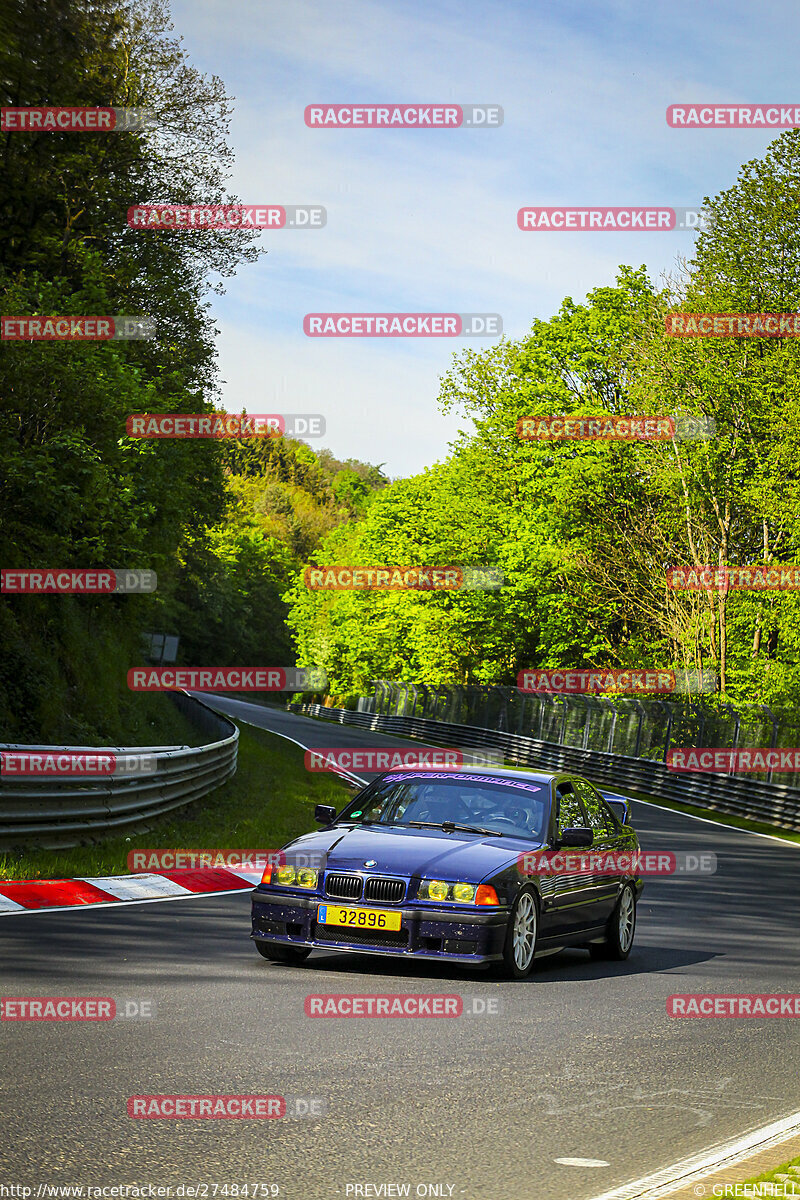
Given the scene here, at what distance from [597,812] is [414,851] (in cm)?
262

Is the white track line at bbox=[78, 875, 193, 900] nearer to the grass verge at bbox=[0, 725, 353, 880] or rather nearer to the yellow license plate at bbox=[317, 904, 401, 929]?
the grass verge at bbox=[0, 725, 353, 880]

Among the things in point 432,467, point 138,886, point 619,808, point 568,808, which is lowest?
point 138,886

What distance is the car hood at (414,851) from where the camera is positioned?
30.0 feet

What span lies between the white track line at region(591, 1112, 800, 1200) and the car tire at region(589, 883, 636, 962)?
5166mm

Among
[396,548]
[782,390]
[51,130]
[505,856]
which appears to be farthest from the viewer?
[396,548]

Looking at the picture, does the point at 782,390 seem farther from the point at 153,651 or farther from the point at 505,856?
the point at 505,856

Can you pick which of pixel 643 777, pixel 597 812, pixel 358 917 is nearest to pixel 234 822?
pixel 597 812

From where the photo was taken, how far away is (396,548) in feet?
206

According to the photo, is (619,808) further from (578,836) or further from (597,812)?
(578,836)

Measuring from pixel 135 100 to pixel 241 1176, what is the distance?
33370 mm

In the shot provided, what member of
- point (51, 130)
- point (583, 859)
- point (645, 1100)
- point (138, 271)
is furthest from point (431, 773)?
point (138, 271)

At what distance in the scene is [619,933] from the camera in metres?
11.3

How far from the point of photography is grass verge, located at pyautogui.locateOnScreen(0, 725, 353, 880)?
1320 centimetres

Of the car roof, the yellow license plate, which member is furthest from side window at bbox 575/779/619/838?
the yellow license plate
